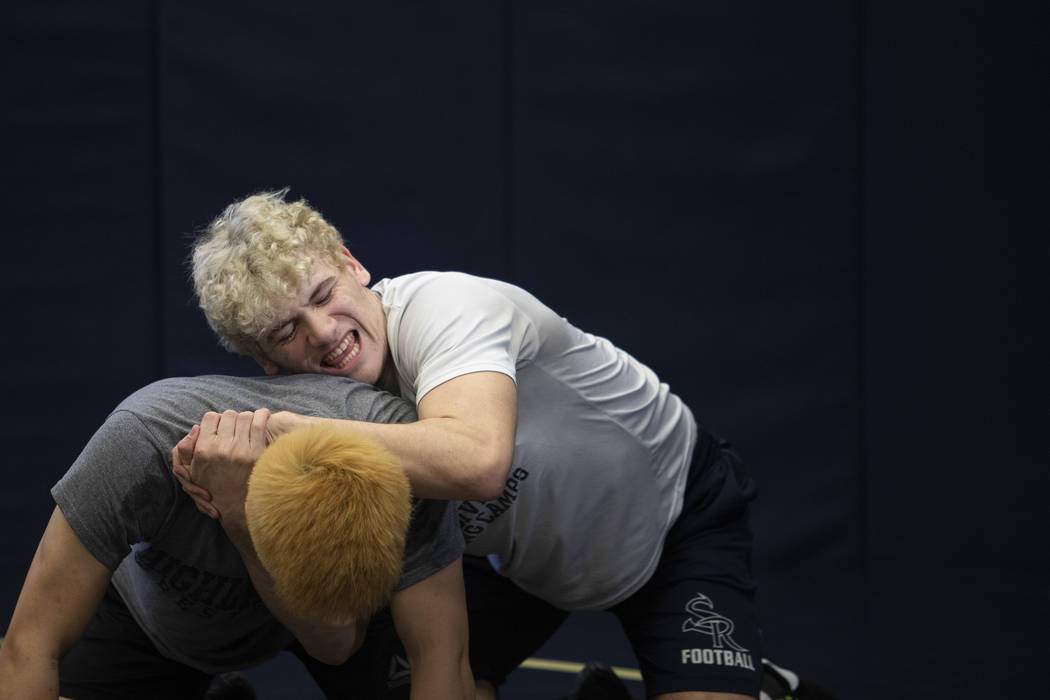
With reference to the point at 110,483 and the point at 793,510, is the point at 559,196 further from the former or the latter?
the point at 110,483

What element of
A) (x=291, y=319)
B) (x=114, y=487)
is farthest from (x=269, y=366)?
(x=114, y=487)

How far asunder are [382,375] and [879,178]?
2.93m

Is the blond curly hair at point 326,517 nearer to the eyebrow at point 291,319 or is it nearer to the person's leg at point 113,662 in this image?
the eyebrow at point 291,319

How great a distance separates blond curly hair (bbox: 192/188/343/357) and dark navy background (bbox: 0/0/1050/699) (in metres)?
2.39

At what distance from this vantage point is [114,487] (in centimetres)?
146

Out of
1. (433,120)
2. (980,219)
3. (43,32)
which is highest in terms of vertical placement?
(43,32)

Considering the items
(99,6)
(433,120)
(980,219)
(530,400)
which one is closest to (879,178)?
(980,219)

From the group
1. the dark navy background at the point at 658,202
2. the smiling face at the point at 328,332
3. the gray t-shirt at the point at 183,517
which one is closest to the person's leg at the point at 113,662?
the gray t-shirt at the point at 183,517

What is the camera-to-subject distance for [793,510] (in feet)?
13.9

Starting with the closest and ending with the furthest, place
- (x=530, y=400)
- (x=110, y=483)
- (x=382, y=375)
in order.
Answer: (x=110, y=483), (x=382, y=375), (x=530, y=400)

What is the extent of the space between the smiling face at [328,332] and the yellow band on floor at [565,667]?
1.57 m

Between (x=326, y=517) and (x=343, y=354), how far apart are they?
602mm

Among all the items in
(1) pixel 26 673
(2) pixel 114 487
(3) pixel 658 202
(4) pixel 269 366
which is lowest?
(1) pixel 26 673

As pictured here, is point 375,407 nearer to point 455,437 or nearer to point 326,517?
point 455,437
